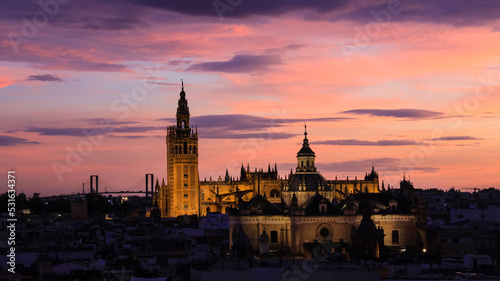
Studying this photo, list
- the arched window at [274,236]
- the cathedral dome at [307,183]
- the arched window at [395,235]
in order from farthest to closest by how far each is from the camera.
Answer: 1. the cathedral dome at [307,183]
2. the arched window at [395,235]
3. the arched window at [274,236]

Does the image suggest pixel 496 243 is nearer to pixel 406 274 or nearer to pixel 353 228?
pixel 353 228

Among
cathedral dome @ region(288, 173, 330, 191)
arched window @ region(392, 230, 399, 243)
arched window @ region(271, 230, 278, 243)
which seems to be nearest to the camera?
arched window @ region(271, 230, 278, 243)

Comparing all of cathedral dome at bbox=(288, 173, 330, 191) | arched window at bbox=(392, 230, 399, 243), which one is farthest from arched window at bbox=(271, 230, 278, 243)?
arched window at bbox=(392, 230, 399, 243)

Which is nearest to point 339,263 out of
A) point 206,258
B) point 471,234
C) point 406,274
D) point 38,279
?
point 406,274

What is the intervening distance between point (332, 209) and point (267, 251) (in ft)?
30.9

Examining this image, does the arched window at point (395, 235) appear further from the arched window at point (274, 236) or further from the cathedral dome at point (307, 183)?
the arched window at point (274, 236)

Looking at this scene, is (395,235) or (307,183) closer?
(395,235)

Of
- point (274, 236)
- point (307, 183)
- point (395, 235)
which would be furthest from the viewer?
point (307, 183)

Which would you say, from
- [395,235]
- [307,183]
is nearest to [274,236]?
[307,183]

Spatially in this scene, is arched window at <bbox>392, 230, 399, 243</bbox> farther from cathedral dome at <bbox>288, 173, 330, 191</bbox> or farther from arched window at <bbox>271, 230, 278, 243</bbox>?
arched window at <bbox>271, 230, 278, 243</bbox>

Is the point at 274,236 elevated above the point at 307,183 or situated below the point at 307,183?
below

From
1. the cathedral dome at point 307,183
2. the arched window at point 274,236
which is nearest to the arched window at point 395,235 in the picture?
the cathedral dome at point 307,183

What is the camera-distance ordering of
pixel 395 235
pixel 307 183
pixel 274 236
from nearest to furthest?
pixel 274 236
pixel 395 235
pixel 307 183

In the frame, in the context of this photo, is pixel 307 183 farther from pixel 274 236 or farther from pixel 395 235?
pixel 395 235
